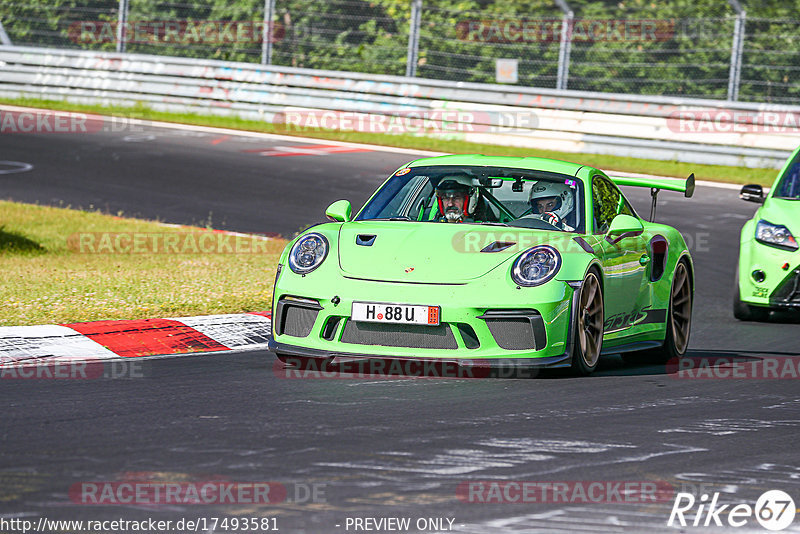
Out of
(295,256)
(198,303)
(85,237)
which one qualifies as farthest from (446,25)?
(295,256)

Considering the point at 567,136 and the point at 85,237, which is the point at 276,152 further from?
the point at 85,237

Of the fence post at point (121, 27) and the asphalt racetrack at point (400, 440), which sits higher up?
the fence post at point (121, 27)

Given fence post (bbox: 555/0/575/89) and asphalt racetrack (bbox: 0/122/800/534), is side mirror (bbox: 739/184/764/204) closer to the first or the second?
asphalt racetrack (bbox: 0/122/800/534)

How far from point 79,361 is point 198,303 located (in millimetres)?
1959

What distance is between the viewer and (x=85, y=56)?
80.3 ft

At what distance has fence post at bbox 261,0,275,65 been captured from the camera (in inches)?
914

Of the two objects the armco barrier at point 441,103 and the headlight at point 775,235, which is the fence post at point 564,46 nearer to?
the armco barrier at point 441,103

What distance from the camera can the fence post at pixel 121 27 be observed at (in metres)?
24.0

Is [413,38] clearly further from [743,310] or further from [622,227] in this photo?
[622,227]


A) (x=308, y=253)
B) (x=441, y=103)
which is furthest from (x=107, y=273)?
(x=441, y=103)

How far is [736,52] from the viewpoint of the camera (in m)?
20.1

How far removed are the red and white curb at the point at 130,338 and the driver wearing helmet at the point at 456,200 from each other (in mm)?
1498

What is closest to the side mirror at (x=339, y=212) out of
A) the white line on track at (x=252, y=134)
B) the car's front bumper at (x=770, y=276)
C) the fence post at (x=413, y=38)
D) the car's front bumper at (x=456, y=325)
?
the car's front bumper at (x=456, y=325)

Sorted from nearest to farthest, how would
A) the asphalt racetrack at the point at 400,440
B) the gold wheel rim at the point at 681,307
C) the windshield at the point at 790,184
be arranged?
the asphalt racetrack at the point at 400,440, the gold wheel rim at the point at 681,307, the windshield at the point at 790,184
